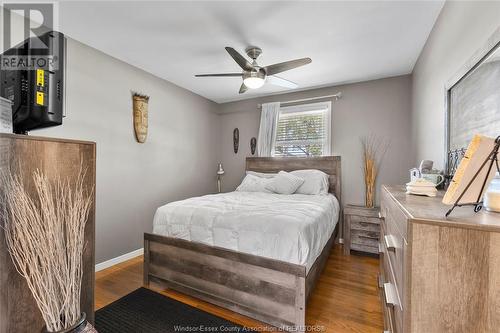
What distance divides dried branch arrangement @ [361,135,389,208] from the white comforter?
137 cm

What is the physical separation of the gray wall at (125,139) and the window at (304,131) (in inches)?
63.7

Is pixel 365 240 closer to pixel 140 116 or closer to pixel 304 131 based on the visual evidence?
pixel 304 131

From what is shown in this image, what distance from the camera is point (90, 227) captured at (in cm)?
135

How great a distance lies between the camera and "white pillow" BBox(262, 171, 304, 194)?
3.30 m

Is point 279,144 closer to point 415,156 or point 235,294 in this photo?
point 415,156

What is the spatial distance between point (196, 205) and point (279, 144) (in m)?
2.26

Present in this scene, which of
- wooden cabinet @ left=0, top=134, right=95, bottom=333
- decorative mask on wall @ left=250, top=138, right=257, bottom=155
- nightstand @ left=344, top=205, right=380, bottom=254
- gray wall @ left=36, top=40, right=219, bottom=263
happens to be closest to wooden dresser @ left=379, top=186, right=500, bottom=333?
wooden cabinet @ left=0, top=134, right=95, bottom=333

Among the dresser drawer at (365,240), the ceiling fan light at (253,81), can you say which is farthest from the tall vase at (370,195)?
the ceiling fan light at (253,81)

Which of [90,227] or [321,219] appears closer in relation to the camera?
[90,227]

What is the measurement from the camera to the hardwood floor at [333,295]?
1.74 metres

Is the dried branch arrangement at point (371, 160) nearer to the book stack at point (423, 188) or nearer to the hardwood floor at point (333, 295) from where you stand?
the hardwood floor at point (333, 295)

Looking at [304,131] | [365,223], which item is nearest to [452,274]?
[365,223]

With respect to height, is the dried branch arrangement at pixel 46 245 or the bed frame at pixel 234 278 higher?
the dried branch arrangement at pixel 46 245

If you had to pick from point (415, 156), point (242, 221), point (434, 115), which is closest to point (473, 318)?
point (242, 221)
